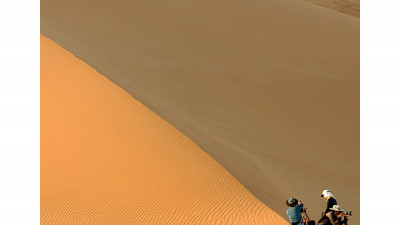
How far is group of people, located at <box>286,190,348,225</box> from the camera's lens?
7.62 meters

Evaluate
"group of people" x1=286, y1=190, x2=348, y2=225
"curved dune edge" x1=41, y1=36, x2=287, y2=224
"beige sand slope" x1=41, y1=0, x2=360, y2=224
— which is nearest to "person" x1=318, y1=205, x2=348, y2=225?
"group of people" x1=286, y1=190, x2=348, y2=225

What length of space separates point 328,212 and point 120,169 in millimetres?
5101

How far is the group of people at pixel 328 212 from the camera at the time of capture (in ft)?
25.0

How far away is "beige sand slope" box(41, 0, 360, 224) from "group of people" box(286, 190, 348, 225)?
120 inches

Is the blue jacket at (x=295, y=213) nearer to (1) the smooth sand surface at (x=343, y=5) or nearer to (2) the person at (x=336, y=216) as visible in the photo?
(2) the person at (x=336, y=216)

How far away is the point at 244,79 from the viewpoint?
1831 cm

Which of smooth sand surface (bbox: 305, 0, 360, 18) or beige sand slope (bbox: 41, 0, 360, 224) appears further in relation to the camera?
smooth sand surface (bbox: 305, 0, 360, 18)

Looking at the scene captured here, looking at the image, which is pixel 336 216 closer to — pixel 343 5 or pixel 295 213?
pixel 295 213

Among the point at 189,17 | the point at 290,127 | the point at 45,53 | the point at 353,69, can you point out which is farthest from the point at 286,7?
the point at 45,53

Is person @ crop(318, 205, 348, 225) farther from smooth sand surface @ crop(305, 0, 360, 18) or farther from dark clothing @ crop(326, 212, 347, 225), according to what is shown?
smooth sand surface @ crop(305, 0, 360, 18)

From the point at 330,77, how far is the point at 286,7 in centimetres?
1110

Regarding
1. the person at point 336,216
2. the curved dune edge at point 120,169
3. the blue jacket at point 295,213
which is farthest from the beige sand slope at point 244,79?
the person at point 336,216

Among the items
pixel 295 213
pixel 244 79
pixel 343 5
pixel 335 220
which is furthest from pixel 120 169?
pixel 343 5

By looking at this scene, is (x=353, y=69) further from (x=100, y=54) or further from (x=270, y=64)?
(x=100, y=54)
